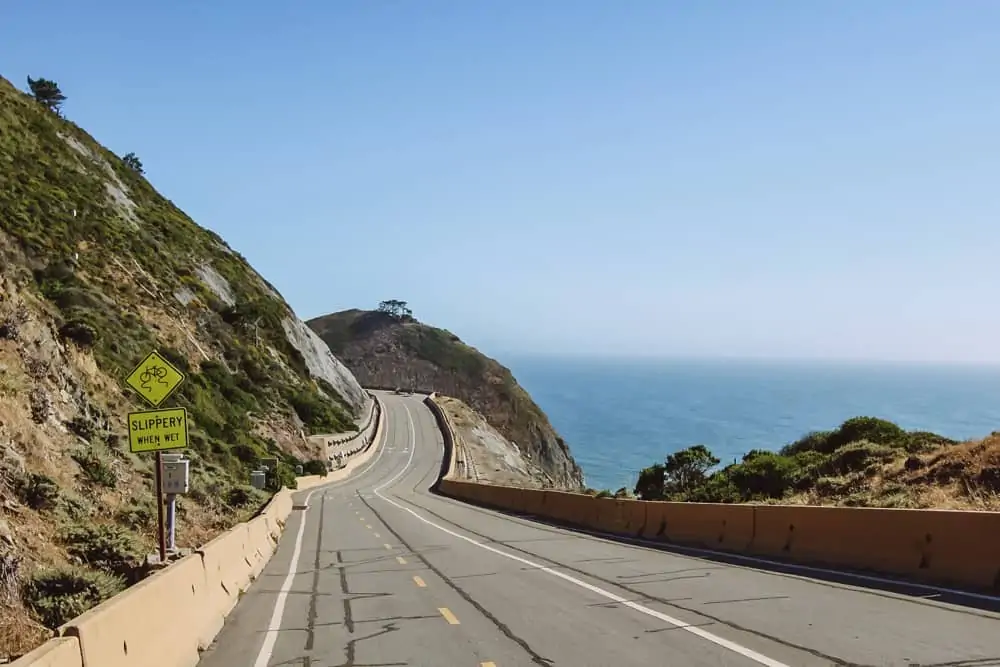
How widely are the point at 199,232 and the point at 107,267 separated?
34.8 metres

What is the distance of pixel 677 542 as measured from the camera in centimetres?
1869

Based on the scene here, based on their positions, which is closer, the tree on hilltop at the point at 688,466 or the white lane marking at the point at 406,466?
the tree on hilltop at the point at 688,466

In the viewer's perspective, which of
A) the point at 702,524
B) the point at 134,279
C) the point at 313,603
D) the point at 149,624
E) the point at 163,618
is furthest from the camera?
the point at 134,279

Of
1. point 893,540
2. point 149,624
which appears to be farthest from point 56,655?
point 893,540

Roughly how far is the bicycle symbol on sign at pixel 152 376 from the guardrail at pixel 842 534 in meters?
10.1

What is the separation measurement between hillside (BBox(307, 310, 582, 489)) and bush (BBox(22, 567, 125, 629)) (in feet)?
380

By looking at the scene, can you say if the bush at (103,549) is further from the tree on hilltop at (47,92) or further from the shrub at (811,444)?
the tree on hilltop at (47,92)

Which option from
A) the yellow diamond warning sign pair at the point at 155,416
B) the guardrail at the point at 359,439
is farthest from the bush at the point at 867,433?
the guardrail at the point at 359,439

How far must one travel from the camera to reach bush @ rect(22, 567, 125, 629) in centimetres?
1072

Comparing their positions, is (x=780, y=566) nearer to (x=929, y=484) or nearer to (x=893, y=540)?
(x=893, y=540)

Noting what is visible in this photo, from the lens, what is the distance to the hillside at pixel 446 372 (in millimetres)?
138125

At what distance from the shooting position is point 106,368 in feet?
104

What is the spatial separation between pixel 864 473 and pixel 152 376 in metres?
16.1

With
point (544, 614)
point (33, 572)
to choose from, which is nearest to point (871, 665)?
point (544, 614)
